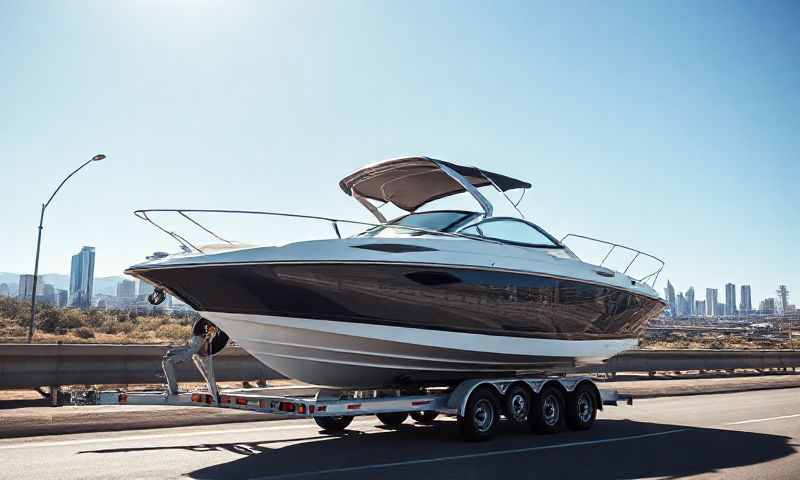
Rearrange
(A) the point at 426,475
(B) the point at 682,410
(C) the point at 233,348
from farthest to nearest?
(C) the point at 233,348 < (B) the point at 682,410 < (A) the point at 426,475

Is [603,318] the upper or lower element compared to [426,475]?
upper

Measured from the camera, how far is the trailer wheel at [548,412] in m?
10.2

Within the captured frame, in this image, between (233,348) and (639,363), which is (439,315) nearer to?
(233,348)

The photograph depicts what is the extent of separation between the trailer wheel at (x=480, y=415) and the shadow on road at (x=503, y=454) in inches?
7.1

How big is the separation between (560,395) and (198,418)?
541 centimetres

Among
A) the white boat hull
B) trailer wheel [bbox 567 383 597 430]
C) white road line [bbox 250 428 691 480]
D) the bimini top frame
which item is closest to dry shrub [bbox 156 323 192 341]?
the bimini top frame

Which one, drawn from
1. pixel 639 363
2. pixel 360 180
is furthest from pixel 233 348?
pixel 639 363

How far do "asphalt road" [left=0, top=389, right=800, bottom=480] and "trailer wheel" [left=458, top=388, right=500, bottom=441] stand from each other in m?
0.17

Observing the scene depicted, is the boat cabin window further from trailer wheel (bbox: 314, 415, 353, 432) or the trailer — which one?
trailer wheel (bbox: 314, 415, 353, 432)

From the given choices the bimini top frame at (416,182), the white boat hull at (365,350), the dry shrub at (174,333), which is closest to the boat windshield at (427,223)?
the bimini top frame at (416,182)

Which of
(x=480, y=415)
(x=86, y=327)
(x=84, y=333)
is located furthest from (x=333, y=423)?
(x=86, y=327)

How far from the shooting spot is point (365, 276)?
27.9 feet

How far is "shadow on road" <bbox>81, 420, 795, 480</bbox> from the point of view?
703 cm

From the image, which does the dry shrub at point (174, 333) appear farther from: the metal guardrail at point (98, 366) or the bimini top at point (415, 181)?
the bimini top at point (415, 181)
